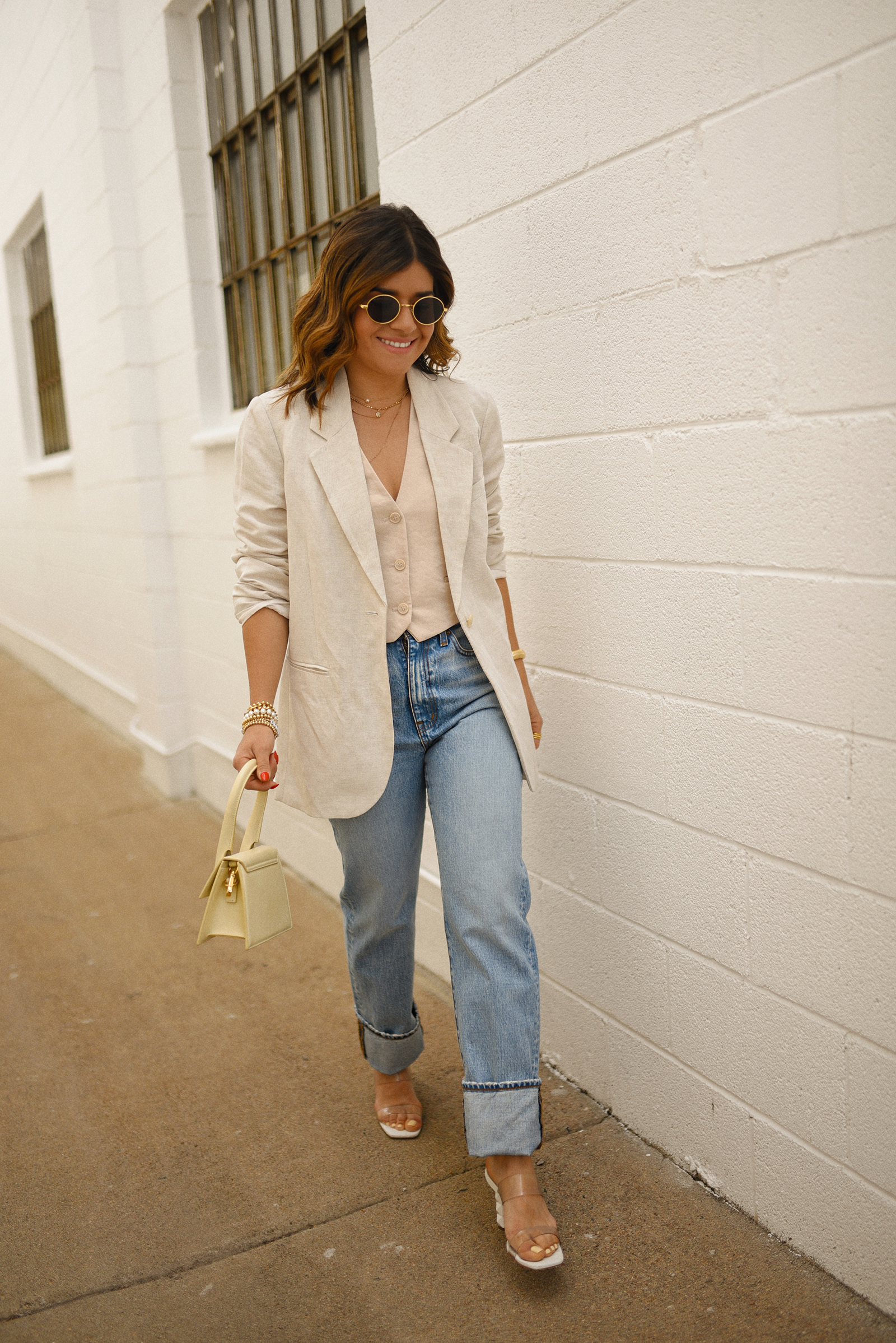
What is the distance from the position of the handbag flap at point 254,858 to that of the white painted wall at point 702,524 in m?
0.80

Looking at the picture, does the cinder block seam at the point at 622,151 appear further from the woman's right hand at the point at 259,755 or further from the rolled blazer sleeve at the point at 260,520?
the woman's right hand at the point at 259,755

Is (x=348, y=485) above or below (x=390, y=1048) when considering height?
above

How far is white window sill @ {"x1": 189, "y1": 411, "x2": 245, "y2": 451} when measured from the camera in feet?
14.2

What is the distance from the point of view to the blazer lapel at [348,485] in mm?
2146

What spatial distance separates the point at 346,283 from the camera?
2.13 m

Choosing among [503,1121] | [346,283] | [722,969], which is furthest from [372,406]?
[503,1121]

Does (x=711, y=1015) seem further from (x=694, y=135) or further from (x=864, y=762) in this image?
(x=694, y=135)

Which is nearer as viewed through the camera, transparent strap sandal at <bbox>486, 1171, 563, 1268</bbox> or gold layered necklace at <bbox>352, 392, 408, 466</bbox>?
transparent strap sandal at <bbox>486, 1171, 563, 1268</bbox>

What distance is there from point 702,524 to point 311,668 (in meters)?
0.83

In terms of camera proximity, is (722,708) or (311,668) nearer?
(722,708)

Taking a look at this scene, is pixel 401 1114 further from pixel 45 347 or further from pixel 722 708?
pixel 45 347

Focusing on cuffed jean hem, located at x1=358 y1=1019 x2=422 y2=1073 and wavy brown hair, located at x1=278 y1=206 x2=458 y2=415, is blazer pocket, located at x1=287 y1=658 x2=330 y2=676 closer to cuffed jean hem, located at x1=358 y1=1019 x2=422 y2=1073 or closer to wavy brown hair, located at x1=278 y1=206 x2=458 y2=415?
wavy brown hair, located at x1=278 y1=206 x2=458 y2=415

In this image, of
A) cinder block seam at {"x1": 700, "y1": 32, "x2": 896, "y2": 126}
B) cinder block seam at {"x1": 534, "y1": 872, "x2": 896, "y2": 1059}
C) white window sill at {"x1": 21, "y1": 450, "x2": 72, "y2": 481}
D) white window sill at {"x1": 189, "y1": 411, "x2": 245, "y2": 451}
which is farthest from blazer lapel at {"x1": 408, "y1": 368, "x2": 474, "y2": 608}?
white window sill at {"x1": 21, "y1": 450, "x2": 72, "y2": 481}

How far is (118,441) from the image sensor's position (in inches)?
218
